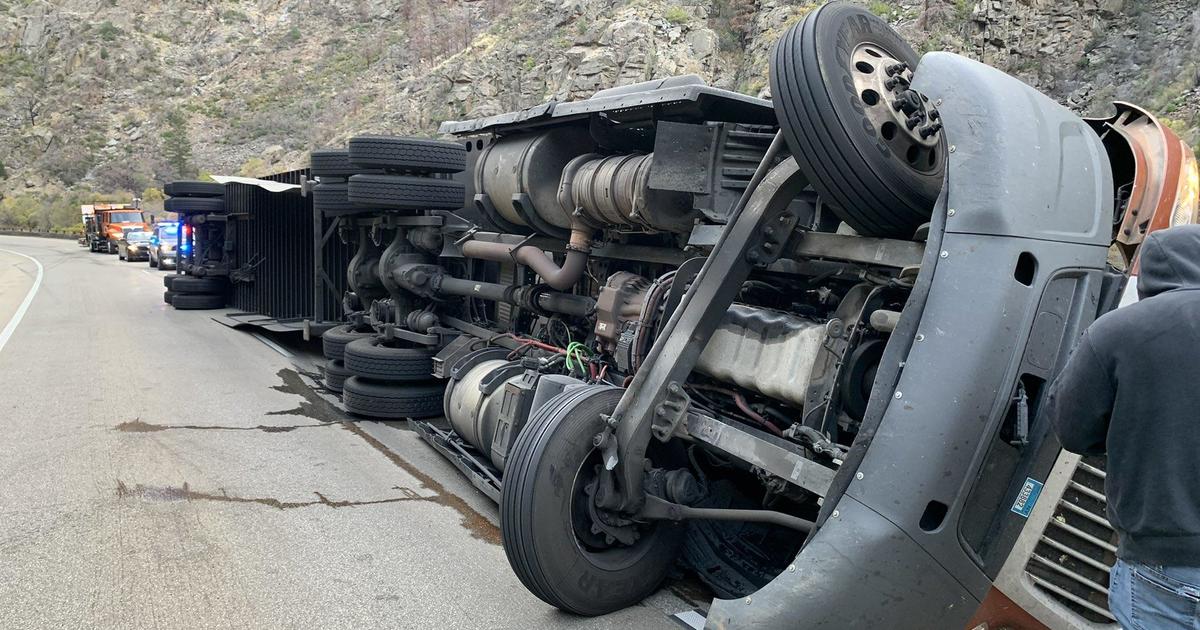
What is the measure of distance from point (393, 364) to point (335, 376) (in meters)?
1.53

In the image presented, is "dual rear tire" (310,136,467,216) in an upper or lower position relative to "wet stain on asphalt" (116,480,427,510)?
upper

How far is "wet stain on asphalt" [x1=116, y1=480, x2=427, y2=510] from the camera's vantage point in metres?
5.22

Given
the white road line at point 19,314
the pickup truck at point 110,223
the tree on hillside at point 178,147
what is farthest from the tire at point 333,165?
the tree on hillside at point 178,147

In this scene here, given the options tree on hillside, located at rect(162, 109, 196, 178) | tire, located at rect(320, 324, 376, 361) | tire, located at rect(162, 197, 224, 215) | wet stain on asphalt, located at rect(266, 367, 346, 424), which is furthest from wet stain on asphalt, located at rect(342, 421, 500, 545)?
tree on hillside, located at rect(162, 109, 196, 178)

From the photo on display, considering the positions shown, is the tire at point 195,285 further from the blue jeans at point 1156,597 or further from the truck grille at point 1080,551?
the blue jeans at point 1156,597

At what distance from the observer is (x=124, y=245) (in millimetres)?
34250

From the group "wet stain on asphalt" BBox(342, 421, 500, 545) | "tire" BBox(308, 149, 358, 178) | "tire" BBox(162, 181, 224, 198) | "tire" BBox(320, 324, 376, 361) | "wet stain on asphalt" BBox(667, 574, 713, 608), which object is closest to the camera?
"wet stain on asphalt" BBox(667, 574, 713, 608)

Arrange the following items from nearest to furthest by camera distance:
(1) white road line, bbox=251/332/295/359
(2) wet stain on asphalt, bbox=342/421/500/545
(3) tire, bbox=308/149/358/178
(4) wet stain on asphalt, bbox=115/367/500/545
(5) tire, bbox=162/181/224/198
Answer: (2) wet stain on asphalt, bbox=342/421/500/545
(4) wet stain on asphalt, bbox=115/367/500/545
(3) tire, bbox=308/149/358/178
(1) white road line, bbox=251/332/295/359
(5) tire, bbox=162/181/224/198

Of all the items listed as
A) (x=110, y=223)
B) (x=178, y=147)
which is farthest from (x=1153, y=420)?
(x=178, y=147)

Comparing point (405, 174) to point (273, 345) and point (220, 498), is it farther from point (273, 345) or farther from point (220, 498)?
point (273, 345)

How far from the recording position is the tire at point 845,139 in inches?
125

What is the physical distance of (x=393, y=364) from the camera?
7426 millimetres

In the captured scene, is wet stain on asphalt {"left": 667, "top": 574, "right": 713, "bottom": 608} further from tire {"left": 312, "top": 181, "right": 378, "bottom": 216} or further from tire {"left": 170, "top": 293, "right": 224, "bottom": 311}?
tire {"left": 170, "top": 293, "right": 224, "bottom": 311}

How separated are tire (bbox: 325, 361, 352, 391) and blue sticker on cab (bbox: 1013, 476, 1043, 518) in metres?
6.96
